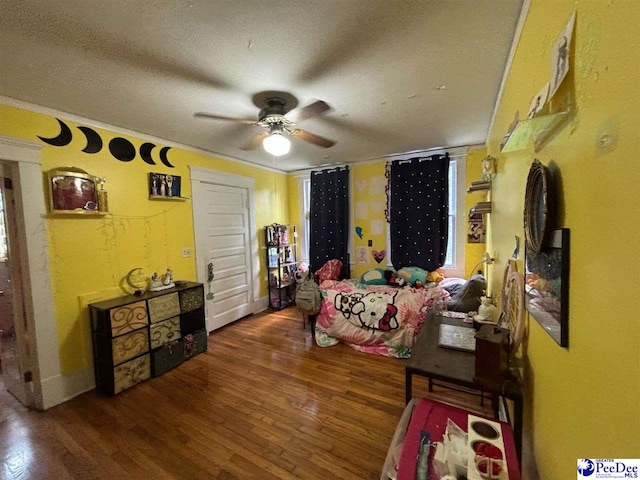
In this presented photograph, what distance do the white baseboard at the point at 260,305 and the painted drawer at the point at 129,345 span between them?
1914mm

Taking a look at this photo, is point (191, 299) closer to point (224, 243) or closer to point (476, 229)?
point (224, 243)

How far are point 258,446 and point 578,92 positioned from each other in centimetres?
235

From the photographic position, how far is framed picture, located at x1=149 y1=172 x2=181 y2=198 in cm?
292

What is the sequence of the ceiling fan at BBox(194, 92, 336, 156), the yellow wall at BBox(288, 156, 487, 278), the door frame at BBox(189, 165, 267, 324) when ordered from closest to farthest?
the ceiling fan at BBox(194, 92, 336, 156), the door frame at BBox(189, 165, 267, 324), the yellow wall at BBox(288, 156, 487, 278)

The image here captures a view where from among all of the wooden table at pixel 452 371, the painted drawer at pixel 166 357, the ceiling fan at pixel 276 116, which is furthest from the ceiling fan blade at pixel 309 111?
the painted drawer at pixel 166 357

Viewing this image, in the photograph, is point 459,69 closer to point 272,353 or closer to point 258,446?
point 258,446

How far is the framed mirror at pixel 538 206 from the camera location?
32.5 inches

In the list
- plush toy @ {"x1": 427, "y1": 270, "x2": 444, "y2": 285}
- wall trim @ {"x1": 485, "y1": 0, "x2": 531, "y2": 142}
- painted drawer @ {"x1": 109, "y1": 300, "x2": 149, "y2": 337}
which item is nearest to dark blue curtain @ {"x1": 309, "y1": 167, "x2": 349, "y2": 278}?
plush toy @ {"x1": 427, "y1": 270, "x2": 444, "y2": 285}

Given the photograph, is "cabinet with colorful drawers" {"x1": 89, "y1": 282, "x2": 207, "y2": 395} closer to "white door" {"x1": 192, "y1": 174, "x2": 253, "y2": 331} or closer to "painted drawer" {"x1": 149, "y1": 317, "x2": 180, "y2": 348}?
"painted drawer" {"x1": 149, "y1": 317, "x2": 180, "y2": 348}

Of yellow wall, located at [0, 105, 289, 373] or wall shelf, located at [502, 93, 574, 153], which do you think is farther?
yellow wall, located at [0, 105, 289, 373]

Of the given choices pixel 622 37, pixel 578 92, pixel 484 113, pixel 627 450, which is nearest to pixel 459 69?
pixel 484 113

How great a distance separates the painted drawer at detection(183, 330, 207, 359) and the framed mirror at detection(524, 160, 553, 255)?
3.19m

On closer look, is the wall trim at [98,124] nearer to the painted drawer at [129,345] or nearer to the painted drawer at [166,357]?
the painted drawer at [129,345]

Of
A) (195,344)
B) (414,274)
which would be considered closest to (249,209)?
(195,344)
